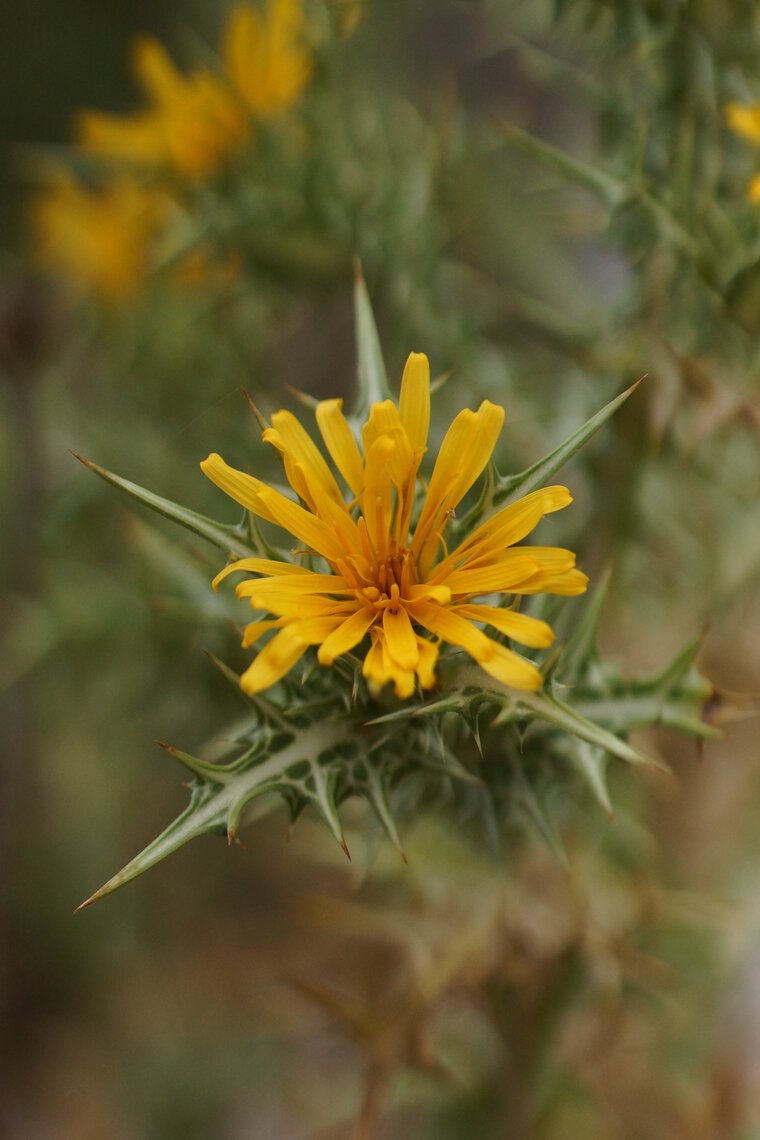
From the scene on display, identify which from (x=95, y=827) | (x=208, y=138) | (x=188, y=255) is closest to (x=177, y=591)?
(x=188, y=255)

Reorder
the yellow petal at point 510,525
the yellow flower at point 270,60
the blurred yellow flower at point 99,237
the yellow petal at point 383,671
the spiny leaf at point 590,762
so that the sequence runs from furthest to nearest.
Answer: the blurred yellow flower at point 99,237, the yellow flower at point 270,60, the spiny leaf at point 590,762, the yellow petal at point 510,525, the yellow petal at point 383,671

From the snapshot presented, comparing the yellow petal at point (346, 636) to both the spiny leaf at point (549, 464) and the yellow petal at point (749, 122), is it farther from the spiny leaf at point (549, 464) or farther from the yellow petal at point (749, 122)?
the yellow petal at point (749, 122)

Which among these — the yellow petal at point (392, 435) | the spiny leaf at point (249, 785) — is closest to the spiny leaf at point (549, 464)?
the yellow petal at point (392, 435)

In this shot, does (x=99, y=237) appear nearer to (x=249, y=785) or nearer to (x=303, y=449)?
(x=303, y=449)

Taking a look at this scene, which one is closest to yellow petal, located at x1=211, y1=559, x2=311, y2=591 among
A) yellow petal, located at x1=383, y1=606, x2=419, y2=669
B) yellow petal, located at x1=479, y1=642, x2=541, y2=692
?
yellow petal, located at x1=383, y1=606, x2=419, y2=669

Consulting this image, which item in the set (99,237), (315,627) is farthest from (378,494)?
(99,237)

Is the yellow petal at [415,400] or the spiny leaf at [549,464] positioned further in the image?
the yellow petal at [415,400]

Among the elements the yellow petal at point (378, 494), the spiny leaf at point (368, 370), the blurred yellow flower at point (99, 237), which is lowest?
the yellow petal at point (378, 494)
